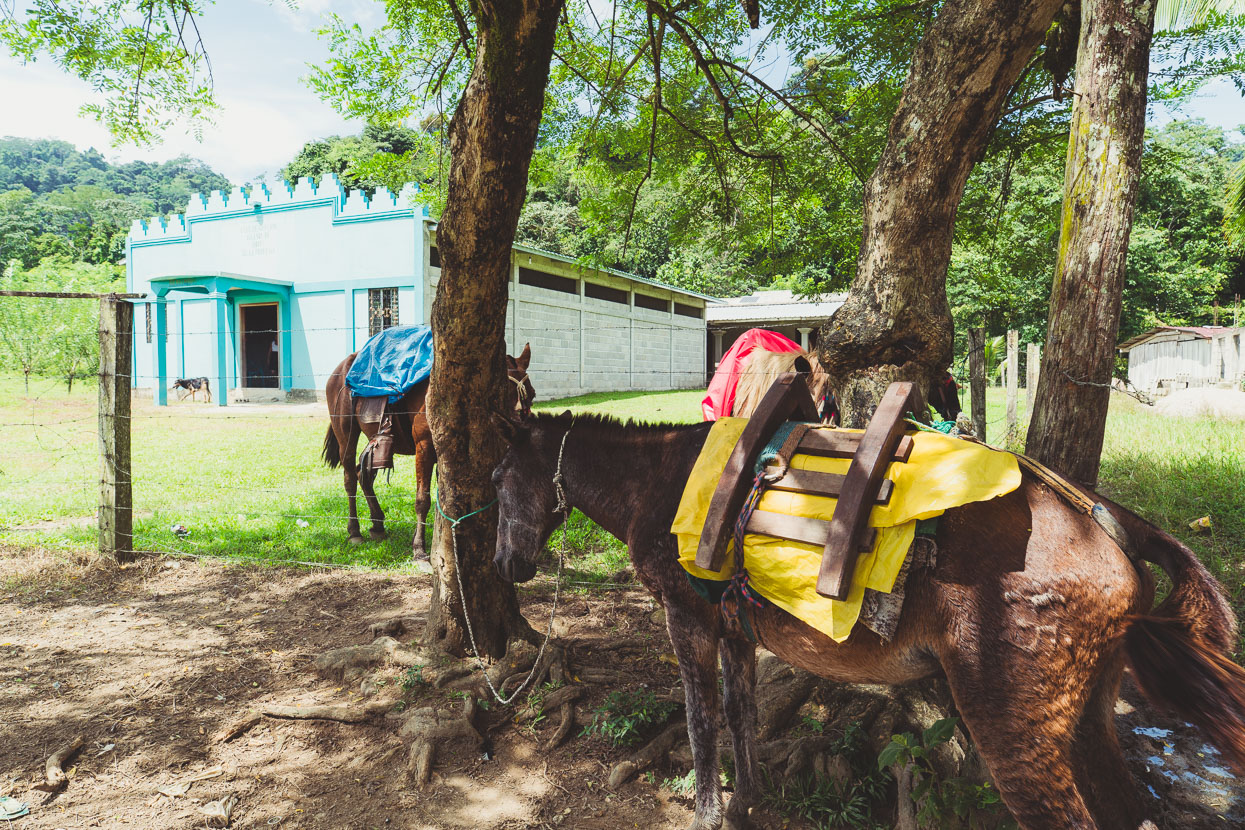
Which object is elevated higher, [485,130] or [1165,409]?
[485,130]

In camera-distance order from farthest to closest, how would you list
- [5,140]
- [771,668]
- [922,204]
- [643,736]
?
[5,140] → [771,668] → [643,736] → [922,204]

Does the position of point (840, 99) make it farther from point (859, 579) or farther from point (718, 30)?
point (859, 579)

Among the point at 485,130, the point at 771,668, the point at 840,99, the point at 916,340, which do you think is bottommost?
the point at 771,668

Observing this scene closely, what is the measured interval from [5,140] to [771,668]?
131 m

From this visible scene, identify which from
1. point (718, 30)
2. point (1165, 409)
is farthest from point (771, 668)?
point (1165, 409)

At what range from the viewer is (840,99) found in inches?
262

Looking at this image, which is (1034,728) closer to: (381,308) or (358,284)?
(381,308)

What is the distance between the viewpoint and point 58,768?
2963mm

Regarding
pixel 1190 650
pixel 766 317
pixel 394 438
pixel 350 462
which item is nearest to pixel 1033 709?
pixel 1190 650

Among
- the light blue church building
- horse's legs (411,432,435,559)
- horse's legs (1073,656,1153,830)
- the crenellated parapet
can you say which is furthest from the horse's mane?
the crenellated parapet

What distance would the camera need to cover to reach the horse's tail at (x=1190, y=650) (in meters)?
1.89

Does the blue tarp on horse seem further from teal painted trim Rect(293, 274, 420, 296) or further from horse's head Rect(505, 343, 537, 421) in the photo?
teal painted trim Rect(293, 274, 420, 296)

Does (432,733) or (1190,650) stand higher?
(1190,650)

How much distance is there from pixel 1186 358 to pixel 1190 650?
22666 millimetres
